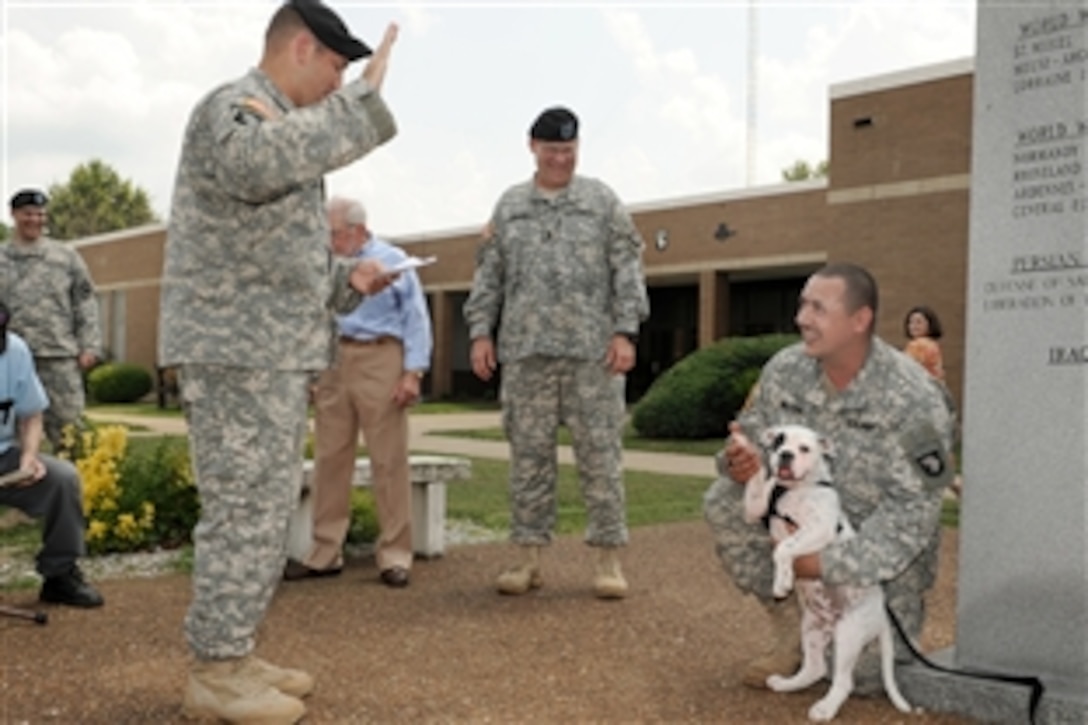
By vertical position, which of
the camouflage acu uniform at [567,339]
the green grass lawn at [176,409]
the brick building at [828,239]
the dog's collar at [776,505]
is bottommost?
the green grass lawn at [176,409]

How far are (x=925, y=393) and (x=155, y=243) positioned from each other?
35694mm

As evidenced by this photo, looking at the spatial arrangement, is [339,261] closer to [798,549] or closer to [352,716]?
[352,716]

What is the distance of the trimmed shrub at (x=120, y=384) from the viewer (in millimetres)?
30875

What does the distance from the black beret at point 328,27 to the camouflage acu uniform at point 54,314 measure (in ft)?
15.8

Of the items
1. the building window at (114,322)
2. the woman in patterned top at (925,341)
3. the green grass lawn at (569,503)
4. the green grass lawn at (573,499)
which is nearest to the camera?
the green grass lawn at (569,503)

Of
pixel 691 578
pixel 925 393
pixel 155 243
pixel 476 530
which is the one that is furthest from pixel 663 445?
pixel 155 243

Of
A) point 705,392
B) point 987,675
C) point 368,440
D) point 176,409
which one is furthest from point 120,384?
point 987,675

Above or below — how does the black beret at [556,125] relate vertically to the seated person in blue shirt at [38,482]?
above

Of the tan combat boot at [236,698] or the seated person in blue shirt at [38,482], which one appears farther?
the seated person in blue shirt at [38,482]

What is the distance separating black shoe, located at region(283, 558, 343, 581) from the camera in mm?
5820

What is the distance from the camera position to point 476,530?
7.67 m

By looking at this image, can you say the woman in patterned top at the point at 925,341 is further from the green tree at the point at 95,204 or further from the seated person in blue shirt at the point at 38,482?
the green tree at the point at 95,204

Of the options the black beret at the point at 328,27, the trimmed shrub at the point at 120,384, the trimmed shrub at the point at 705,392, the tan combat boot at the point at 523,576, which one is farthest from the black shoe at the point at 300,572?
the trimmed shrub at the point at 120,384

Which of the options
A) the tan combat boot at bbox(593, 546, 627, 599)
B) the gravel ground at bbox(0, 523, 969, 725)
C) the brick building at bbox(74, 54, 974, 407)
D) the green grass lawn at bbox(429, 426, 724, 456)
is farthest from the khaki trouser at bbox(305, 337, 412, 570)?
the brick building at bbox(74, 54, 974, 407)
